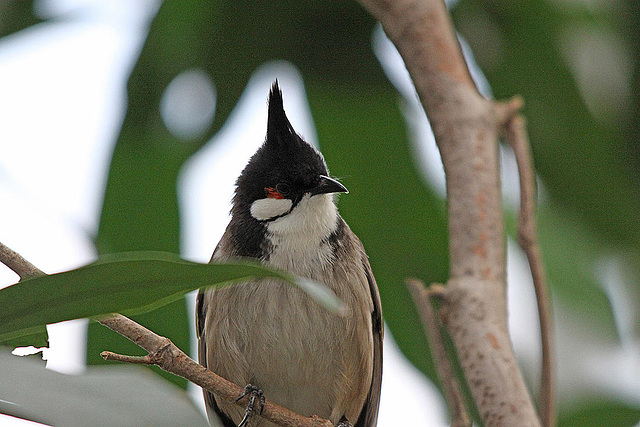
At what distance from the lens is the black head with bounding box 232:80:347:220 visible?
2.03 meters

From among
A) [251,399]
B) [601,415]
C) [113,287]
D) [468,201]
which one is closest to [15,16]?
[251,399]

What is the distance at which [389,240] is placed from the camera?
218 cm

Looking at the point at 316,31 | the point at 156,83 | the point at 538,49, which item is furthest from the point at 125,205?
the point at 538,49

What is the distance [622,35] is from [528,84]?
28 cm

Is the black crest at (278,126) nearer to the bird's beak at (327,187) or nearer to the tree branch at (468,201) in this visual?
the bird's beak at (327,187)

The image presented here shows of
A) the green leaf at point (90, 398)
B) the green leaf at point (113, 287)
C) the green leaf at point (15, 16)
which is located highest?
the green leaf at point (15, 16)

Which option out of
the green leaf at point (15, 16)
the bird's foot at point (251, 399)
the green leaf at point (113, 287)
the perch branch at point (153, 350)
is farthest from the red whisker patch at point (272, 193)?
the green leaf at point (113, 287)

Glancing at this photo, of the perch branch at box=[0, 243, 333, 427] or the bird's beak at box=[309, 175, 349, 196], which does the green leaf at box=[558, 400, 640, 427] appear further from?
the perch branch at box=[0, 243, 333, 427]

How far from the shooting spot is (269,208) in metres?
2.02

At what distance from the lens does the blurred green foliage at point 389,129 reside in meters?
2.16

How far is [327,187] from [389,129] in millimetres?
373

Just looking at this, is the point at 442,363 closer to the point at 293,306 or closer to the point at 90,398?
the point at 293,306

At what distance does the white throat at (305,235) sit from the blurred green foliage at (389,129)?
Result: 0.19m

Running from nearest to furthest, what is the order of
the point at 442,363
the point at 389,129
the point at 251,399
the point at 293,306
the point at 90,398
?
the point at 90,398 < the point at 442,363 < the point at 251,399 < the point at 293,306 < the point at 389,129
